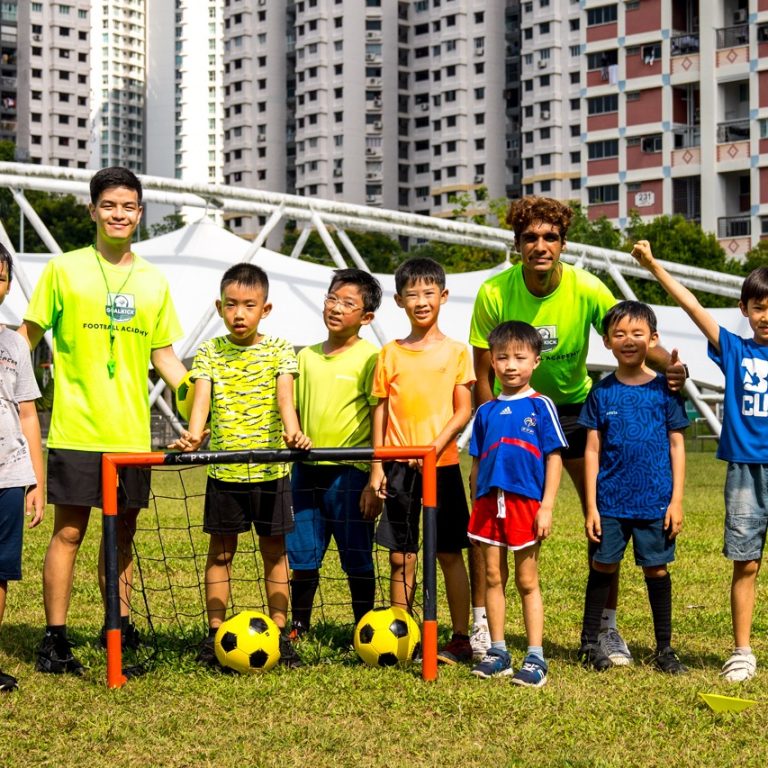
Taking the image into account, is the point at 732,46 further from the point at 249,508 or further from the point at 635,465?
the point at 249,508

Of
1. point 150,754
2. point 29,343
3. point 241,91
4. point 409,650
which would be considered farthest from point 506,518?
point 241,91

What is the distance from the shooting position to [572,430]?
5.95 meters

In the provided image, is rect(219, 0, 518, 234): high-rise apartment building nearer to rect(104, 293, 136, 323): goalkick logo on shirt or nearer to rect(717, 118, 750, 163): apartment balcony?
rect(717, 118, 750, 163): apartment balcony

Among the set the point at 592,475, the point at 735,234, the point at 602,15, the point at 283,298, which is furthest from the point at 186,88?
the point at 592,475

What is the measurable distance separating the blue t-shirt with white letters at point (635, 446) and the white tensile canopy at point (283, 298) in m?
14.4

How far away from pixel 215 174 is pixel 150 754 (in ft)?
404

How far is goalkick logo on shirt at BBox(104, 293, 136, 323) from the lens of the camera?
5727mm

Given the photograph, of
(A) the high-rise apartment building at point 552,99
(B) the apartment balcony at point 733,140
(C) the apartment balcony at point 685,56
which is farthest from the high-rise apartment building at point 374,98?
(B) the apartment balcony at point 733,140

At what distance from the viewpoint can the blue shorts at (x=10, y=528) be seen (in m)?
5.28

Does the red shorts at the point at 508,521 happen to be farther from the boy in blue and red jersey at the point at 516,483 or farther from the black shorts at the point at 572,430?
the black shorts at the point at 572,430

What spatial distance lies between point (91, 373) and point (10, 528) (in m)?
0.79

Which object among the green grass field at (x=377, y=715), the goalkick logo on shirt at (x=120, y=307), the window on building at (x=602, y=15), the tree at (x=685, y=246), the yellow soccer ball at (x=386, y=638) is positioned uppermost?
the window on building at (x=602, y=15)

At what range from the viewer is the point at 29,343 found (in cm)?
561

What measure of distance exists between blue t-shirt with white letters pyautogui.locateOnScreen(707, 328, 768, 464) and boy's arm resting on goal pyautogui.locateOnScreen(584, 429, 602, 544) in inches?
21.0
